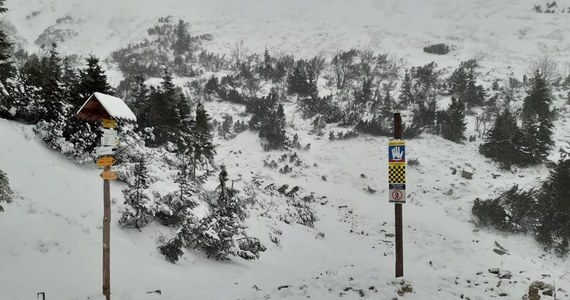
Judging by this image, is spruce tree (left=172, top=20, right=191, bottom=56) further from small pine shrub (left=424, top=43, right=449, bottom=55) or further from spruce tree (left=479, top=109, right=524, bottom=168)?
spruce tree (left=479, top=109, right=524, bottom=168)

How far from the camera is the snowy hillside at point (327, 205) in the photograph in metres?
9.57

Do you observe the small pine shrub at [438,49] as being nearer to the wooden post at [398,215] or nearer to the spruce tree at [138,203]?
the wooden post at [398,215]

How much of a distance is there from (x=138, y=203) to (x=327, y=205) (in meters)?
17.9

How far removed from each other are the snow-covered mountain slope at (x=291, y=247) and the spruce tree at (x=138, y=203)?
372mm

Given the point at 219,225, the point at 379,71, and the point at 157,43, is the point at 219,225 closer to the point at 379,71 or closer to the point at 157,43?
the point at 379,71

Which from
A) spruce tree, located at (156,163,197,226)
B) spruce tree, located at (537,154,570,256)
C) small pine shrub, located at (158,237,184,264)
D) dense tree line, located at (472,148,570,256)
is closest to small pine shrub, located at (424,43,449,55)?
dense tree line, located at (472,148,570,256)

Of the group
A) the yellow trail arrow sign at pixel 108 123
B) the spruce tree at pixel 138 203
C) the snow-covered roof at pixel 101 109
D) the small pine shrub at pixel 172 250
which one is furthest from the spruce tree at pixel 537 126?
the yellow trail arrow sign at pixel 108 123

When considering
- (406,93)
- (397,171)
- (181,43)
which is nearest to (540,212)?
(397,171)

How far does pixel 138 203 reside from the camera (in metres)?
13.4

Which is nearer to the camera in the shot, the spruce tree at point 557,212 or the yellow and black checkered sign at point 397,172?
the yellow and black checkered sign at point 397,172

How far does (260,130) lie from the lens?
41656mm

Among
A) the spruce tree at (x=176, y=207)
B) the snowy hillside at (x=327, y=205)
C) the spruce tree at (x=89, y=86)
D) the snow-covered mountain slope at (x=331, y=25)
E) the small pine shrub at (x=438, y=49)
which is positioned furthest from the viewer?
the snow-covered mountain slope at (x=331, y=25)

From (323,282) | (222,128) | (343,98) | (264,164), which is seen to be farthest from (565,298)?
(343,98)

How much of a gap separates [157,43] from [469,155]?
64051 mm
